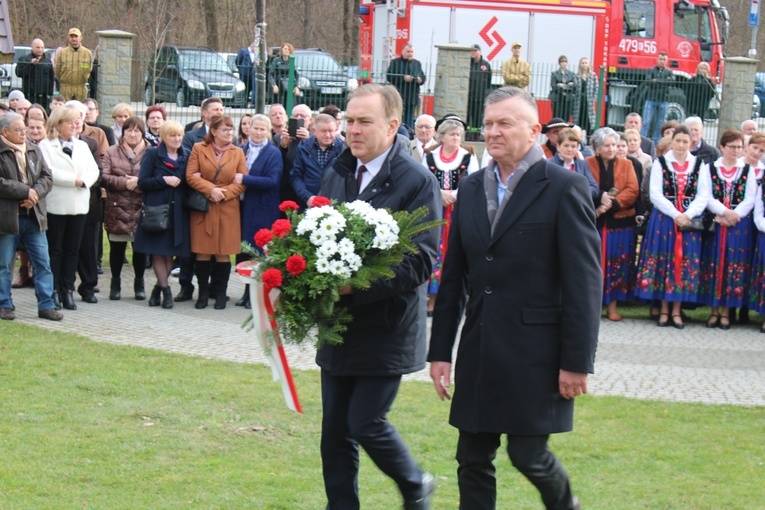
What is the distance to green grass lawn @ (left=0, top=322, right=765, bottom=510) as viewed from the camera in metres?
6.21

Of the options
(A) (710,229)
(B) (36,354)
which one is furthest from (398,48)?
(B) (36,354)

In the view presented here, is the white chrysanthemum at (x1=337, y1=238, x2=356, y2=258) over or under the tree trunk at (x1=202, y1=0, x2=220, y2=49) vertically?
under

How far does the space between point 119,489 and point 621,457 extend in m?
3.25

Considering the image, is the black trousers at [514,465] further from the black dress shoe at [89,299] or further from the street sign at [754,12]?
the street sign at [754,12]

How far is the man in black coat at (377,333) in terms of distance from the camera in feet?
17.0

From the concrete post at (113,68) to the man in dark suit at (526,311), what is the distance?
52.3 feet

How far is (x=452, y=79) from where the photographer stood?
22.2 m

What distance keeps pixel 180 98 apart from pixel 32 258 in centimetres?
986

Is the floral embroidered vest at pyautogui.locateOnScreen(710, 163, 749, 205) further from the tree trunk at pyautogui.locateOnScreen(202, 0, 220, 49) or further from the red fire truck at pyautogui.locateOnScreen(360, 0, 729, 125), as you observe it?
the tree trunk at pyautogui.locateOnScreen(202, 0, 220, 49)

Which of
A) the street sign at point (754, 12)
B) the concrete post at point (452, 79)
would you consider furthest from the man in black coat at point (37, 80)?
the street sign at point (754, 12)

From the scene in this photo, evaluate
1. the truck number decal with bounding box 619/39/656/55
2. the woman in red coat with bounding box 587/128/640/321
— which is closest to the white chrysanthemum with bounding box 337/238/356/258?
the woman in red coat with bounding box 587/128/640/321

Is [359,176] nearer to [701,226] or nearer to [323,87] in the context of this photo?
[701,226]

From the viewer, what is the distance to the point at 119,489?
6148mm

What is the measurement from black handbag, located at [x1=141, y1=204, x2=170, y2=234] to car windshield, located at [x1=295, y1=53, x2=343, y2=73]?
1460 centimetres
